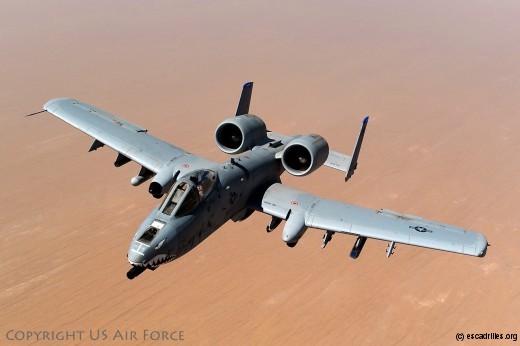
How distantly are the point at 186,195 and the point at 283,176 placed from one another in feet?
32.7

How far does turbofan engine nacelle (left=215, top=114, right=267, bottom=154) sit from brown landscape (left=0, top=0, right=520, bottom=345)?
12.4ft

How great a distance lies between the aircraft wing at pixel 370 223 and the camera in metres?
14.4

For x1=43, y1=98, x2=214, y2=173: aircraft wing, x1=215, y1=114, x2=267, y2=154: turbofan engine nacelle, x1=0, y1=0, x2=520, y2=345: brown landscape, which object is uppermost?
x1=215, y1=114, x2=267, y2=154: turbofan engine nacelle

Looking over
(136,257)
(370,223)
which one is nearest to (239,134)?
(370,223)

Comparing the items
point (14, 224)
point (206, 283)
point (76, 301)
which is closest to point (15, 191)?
point (14, 224)

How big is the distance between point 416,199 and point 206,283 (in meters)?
12.0

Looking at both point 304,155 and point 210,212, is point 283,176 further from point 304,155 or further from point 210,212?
point 210,212

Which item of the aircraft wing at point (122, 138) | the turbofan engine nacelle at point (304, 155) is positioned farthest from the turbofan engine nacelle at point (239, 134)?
the turbofan engine nacelle at point (304, 155)

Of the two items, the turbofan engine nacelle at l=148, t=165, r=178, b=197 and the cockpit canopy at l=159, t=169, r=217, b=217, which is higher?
the cockpit canopy at l=159, t=169, r=217, b=217

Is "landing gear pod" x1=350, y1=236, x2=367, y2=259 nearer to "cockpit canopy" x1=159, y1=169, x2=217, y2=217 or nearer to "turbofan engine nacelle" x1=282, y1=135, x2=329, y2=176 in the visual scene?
"turbofan engine nacelle" x1=282, y1=135, x2=329, y2=176

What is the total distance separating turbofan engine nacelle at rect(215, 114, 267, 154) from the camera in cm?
1873

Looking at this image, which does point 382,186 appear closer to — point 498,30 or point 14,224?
point 14,224

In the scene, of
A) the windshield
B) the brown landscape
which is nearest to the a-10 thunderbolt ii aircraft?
the windshield

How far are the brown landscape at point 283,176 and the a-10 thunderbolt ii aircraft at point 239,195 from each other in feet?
8.10
